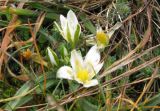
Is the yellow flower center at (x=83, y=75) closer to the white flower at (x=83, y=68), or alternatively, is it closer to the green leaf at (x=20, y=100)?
the white flower at (x=83, y=68)

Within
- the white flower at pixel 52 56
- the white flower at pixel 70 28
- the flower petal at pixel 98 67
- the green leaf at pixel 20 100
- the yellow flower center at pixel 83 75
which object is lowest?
the green leaf at pixel 20 100

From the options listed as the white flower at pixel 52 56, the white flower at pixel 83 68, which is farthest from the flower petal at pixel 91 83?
the white flower at pixel 52 56

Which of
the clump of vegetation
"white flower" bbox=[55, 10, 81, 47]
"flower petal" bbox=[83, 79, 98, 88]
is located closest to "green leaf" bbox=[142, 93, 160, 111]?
the clump of vegetation

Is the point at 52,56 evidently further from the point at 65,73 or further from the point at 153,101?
the point at 153,101

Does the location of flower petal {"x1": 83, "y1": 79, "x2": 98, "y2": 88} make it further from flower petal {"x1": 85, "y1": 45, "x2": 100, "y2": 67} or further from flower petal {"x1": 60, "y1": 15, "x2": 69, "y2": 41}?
flower petal {"x1": 60, "y1": 15, "x2": 69, "y2": 41}

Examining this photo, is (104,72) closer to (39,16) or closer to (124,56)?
(124,56)

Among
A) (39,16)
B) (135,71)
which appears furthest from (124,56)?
(39,16)
